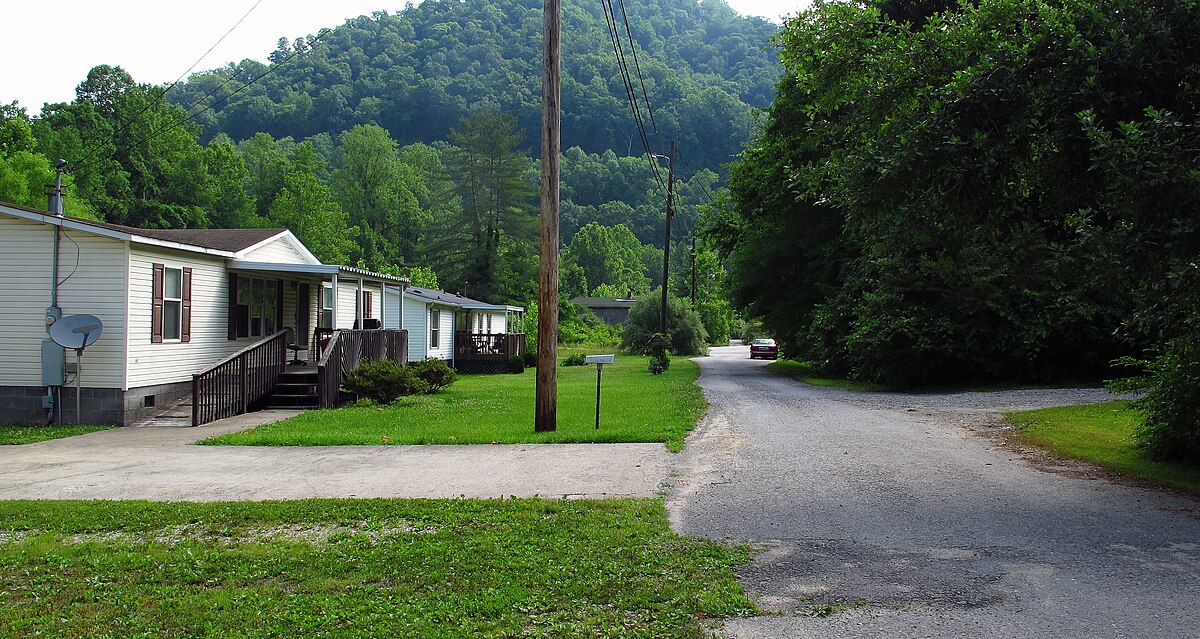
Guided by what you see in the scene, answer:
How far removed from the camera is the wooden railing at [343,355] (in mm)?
16250

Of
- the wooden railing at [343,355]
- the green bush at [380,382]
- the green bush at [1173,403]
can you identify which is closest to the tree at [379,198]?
the wooden railing at [343,355]

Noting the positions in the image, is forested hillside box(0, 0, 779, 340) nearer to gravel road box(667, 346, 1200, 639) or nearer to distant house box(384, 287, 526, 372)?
distant house box(384, 287, 526, 372)

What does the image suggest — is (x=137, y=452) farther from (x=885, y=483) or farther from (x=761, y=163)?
(x=761, y=163)

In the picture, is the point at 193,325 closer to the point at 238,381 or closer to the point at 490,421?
the point at 238,381

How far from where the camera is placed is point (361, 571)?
5352mm

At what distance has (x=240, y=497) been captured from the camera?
26.3 ft

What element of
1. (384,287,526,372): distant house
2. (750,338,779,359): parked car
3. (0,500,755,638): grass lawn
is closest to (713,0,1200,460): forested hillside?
(0,500,755,638): grass lawn

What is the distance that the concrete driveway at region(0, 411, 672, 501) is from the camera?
818 centimetres

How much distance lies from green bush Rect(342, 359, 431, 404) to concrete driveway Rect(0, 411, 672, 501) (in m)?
4.62

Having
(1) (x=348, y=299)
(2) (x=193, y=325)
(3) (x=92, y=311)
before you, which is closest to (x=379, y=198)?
(1) (x=348, y=299)

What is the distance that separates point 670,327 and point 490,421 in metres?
38.0

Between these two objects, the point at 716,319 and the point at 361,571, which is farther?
the point at 716,319

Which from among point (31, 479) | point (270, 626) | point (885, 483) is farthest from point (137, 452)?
point (885, 483)

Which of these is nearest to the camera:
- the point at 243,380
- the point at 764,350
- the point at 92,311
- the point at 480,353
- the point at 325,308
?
the point at 92,311
